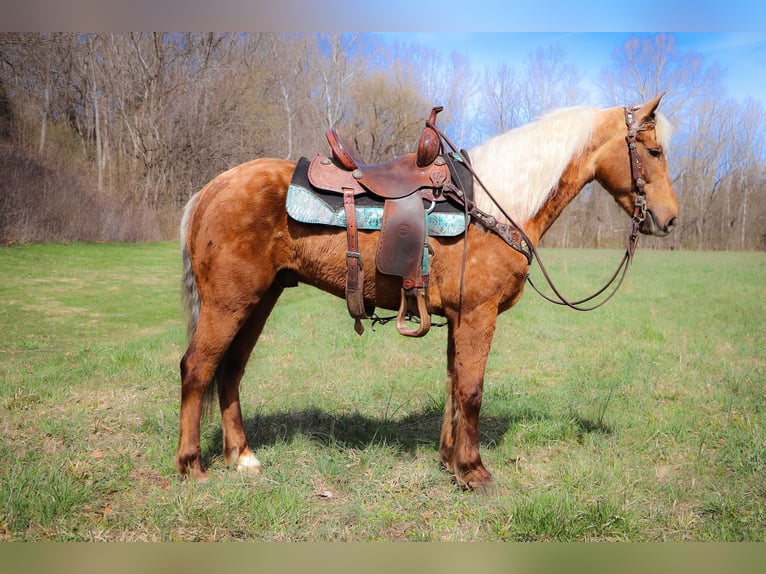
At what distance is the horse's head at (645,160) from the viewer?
2.62m

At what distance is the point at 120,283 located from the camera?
24.8ft

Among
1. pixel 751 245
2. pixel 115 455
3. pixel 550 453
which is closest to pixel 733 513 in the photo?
pixel 550 453

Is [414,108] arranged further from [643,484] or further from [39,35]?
[643,484]

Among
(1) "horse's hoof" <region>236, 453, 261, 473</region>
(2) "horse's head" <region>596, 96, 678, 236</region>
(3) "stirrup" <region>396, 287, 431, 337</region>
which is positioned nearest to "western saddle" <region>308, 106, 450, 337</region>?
(3) "stirrup" <region>396, 287, 431, 337</region>

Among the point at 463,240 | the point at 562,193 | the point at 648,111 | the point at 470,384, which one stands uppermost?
the point at 648,111

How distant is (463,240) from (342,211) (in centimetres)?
67

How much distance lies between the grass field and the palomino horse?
1.27 ft

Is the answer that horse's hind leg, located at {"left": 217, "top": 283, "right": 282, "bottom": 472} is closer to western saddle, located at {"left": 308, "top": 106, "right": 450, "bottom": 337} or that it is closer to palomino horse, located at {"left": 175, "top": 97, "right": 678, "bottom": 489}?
palomino horse, located at {"left": 175, "top": 97, "right": 678, "bottom": 489}

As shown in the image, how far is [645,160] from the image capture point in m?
2.65

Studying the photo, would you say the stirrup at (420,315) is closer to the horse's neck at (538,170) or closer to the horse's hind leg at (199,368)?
the horse's neck at (538,170)

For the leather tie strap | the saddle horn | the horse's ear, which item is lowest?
the leather tie strap

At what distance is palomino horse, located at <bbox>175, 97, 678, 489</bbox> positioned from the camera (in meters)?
2.61

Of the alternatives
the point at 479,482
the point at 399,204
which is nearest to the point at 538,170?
the point at 399,204

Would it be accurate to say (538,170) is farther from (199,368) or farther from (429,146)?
(199,368)
